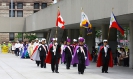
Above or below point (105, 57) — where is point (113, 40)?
above

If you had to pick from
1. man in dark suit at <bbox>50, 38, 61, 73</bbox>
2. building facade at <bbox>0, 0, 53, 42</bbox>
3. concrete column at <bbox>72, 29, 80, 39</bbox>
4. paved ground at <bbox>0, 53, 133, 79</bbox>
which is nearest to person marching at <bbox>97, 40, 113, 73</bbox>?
paved ground at <bbox>0, 53, 133, 79</bbox>

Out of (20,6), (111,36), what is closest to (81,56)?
(111,36)

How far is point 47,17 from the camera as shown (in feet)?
117

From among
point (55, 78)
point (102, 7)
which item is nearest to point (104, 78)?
point (55, 78)

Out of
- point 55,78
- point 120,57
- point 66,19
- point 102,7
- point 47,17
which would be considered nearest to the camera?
point 55,78

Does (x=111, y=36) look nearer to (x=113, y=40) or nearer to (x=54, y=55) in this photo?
(x=113, y=40)

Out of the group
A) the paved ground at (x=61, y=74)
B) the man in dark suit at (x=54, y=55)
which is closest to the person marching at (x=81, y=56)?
the paved ground at (x=61, y=74)

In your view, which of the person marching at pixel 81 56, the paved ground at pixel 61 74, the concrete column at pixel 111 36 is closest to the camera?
the paved ground at pixel 61 74

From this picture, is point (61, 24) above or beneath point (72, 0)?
beneath

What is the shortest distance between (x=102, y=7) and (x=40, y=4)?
7062 centimetres

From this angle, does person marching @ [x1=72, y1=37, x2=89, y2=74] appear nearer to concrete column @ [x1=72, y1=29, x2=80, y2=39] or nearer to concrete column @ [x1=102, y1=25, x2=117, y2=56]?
concrete column @ [x1=102, y1=25, x2=117, y2=56]

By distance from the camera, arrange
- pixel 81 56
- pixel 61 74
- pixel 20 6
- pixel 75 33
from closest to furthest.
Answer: pixel 61 74, pixel 81 56, pixel 75 33, pixel 20 6

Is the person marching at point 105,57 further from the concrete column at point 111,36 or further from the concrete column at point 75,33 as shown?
the concrete column at point 75,33

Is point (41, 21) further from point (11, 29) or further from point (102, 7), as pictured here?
point (102, 7)
